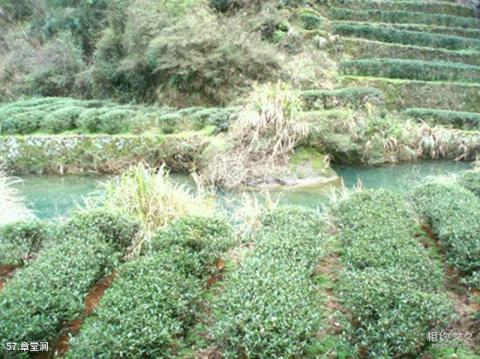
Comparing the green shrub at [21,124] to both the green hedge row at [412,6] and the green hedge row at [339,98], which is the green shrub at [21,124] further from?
the green hedge row at [412,6]

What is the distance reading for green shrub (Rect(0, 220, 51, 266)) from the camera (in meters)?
4.31

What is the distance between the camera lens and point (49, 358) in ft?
10.6

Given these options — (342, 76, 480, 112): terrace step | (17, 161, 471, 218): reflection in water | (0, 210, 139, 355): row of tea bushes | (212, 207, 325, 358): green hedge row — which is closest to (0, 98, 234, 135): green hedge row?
(17, 161, 471, 218): reflection in water


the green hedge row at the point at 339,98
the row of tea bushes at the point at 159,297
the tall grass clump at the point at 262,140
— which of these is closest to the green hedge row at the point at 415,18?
the green hedge row at the point at 339,98

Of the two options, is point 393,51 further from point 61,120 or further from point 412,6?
point 61,120

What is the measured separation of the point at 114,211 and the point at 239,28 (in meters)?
11.1

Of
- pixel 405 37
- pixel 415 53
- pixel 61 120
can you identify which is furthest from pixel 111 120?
pixel 405 37

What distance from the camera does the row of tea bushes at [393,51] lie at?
54.5 feet

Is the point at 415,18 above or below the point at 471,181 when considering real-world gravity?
above

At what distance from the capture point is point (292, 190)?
9.18 meters

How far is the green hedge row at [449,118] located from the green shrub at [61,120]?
347 inches

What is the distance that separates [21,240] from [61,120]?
843 centimetres

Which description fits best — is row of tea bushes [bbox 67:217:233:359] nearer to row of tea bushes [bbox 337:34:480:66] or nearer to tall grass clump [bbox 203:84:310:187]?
tall grass clump [bbox 203:84:310:187]

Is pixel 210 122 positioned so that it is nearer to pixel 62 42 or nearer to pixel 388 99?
pixel 388 99
